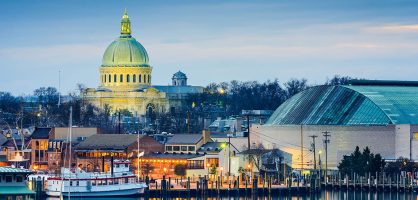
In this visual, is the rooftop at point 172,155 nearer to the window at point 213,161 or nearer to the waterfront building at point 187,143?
the waterfront building at point 187,143

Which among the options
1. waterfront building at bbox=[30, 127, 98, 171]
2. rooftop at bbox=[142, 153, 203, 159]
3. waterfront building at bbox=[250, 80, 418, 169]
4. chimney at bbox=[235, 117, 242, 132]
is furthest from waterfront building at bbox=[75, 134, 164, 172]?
chimney at bbox=[235, 117, 242, 132]

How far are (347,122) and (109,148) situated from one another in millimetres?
23113

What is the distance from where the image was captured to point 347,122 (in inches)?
5743

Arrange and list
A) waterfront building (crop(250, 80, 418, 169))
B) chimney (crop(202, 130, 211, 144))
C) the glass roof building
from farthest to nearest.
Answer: chimney (crop(202, 130, 211, 144)) → the glass roof building → waterfront building (crop(250, 80, 418, 169))

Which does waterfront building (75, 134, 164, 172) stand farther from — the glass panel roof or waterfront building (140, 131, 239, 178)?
the glass panel roof

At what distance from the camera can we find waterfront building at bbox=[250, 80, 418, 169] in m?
141

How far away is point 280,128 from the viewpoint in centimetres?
14988

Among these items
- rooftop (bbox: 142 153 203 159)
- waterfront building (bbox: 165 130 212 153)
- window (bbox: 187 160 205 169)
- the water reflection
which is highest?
waterfront building (bbox: 165 130 212 153)

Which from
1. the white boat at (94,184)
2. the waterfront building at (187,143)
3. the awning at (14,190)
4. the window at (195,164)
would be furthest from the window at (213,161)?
the awning at (14,190)

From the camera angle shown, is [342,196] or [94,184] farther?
[342,196]

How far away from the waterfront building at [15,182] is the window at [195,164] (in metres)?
44.9

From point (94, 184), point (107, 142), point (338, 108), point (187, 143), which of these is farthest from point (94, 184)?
point (338, 108)

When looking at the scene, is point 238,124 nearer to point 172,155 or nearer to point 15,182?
point 172,155

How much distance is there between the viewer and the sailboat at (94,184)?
111 meters
